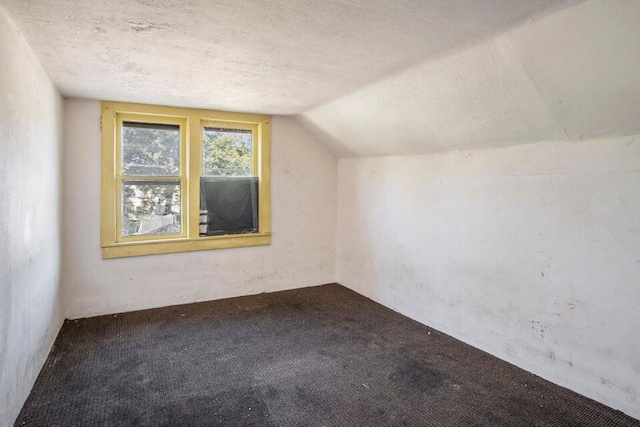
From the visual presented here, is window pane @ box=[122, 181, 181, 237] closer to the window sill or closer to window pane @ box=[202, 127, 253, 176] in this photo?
the window sill

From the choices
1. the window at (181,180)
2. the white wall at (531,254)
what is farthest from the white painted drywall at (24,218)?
the white wall at (531,254)

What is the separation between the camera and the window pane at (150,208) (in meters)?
3.97

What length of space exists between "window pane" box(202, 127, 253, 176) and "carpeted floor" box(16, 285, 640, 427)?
166cm

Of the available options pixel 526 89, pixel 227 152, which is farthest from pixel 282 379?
pixel 227 152

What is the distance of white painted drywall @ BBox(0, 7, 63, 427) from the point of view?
6.29ft

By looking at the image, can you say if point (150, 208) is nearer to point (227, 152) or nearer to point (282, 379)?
point (227, 152)

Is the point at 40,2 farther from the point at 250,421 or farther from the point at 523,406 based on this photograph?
the point at 523,406

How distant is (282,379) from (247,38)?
2193 millimetres

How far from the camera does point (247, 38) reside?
2.12m

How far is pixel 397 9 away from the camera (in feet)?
5.76

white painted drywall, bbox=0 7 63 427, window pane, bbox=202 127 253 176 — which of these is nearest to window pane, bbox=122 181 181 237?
window pane, bbox=202 127 253 176

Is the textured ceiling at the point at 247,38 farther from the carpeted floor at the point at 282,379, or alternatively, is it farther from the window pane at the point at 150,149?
the carpeted floor at the point at 282,379

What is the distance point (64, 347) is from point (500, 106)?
3.74 m

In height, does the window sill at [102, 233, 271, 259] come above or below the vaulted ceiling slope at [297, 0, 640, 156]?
below
